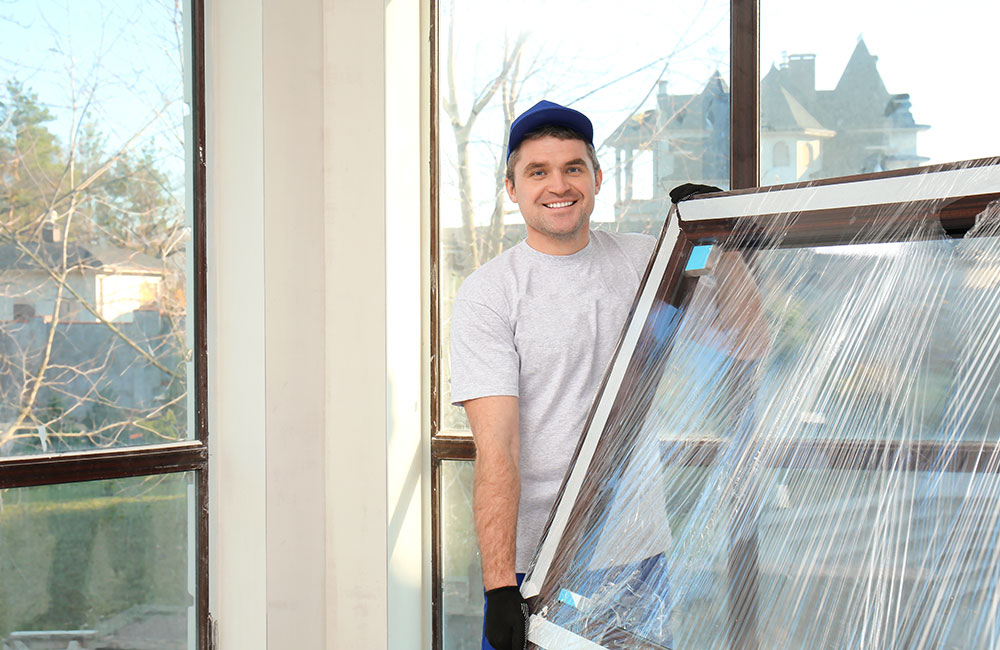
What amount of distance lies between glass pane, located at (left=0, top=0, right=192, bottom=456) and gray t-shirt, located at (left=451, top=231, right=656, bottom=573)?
90 centimetres

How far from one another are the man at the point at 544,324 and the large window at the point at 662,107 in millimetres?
668

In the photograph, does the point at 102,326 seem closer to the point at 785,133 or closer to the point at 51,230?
the point at 51,230

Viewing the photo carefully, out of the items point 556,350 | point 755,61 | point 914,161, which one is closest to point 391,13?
point 755,61

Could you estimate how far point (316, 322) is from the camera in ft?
7.21

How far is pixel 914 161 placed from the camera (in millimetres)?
1954

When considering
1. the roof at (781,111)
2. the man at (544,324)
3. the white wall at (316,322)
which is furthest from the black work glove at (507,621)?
the roof at (781,111)

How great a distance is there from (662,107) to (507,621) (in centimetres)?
143

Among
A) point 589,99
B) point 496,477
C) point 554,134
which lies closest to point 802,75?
point 589,99

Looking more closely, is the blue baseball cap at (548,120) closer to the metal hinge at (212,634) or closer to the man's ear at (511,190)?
the man's ear at (511,190)

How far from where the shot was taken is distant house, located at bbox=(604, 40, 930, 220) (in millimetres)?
1983

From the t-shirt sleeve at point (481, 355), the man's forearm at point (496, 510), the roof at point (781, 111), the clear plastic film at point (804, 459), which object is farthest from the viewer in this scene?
the roof at point (781, 111)

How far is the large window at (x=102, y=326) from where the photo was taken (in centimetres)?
185

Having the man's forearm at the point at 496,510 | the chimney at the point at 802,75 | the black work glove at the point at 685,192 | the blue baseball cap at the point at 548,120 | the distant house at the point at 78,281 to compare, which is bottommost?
the man's forearm at the point at 496,510

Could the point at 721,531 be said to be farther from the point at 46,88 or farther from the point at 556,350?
the point at 46,88
